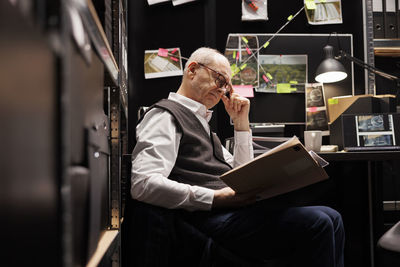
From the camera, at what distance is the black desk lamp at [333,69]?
203 centimetres

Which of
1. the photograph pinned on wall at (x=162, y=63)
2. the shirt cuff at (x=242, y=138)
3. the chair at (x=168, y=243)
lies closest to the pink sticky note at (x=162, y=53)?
the photograph pinned on wall at (x=162, y=63)

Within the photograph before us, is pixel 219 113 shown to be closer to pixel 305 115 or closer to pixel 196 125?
pixel 305 115

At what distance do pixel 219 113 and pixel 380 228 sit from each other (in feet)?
3.57

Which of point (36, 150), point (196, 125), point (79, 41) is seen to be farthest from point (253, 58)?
point (36, 150)

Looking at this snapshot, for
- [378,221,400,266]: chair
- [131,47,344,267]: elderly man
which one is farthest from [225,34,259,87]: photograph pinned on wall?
[378,221,400,266]: chair

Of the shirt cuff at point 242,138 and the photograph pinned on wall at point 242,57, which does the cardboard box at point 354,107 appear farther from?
the shirt cuff at point 242,138

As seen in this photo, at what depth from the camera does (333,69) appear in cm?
204

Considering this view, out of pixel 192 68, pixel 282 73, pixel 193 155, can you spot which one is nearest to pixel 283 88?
pixel 282 73

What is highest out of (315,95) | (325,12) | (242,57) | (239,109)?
(325,12)

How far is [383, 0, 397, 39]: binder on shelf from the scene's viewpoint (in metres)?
2.20

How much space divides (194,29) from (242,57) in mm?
322

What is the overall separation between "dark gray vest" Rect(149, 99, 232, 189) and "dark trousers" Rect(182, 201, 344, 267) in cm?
18

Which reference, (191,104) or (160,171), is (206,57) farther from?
(160,171)

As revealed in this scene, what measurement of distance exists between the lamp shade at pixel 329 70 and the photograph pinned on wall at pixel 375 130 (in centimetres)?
31
